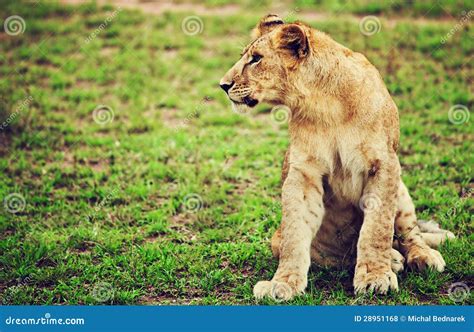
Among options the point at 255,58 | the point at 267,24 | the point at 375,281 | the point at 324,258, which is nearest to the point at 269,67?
the point at 255,58

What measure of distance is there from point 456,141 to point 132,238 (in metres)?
3.92

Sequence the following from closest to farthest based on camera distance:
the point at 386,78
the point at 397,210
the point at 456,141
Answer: the point at 397,210, the point at 456,141, the point at 386,78

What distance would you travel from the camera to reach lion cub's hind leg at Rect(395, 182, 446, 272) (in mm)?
5602

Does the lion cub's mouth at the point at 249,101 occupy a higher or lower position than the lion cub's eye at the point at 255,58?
lower

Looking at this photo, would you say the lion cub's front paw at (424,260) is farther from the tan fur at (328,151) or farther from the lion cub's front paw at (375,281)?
the lion cub's front paw at (375,281)

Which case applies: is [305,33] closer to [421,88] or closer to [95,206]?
[95,206]

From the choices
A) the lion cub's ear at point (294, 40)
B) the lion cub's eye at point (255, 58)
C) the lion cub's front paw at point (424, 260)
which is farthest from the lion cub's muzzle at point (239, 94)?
the lion cub's front paw at point (424, 260)

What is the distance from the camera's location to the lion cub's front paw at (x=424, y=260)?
5.57m

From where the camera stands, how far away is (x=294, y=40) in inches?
213

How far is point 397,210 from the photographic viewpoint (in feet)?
19.0

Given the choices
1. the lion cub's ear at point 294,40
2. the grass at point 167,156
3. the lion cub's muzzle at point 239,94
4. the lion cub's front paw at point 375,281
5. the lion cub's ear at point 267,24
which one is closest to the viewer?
the lion cub's front paw at point 375,281

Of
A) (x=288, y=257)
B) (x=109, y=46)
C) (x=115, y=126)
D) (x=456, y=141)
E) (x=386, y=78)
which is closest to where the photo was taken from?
(x=288, y=257)

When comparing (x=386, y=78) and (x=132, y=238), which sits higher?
(x=386, y=78)

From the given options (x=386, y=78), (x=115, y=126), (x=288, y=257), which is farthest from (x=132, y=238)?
(x=386, y=78)
